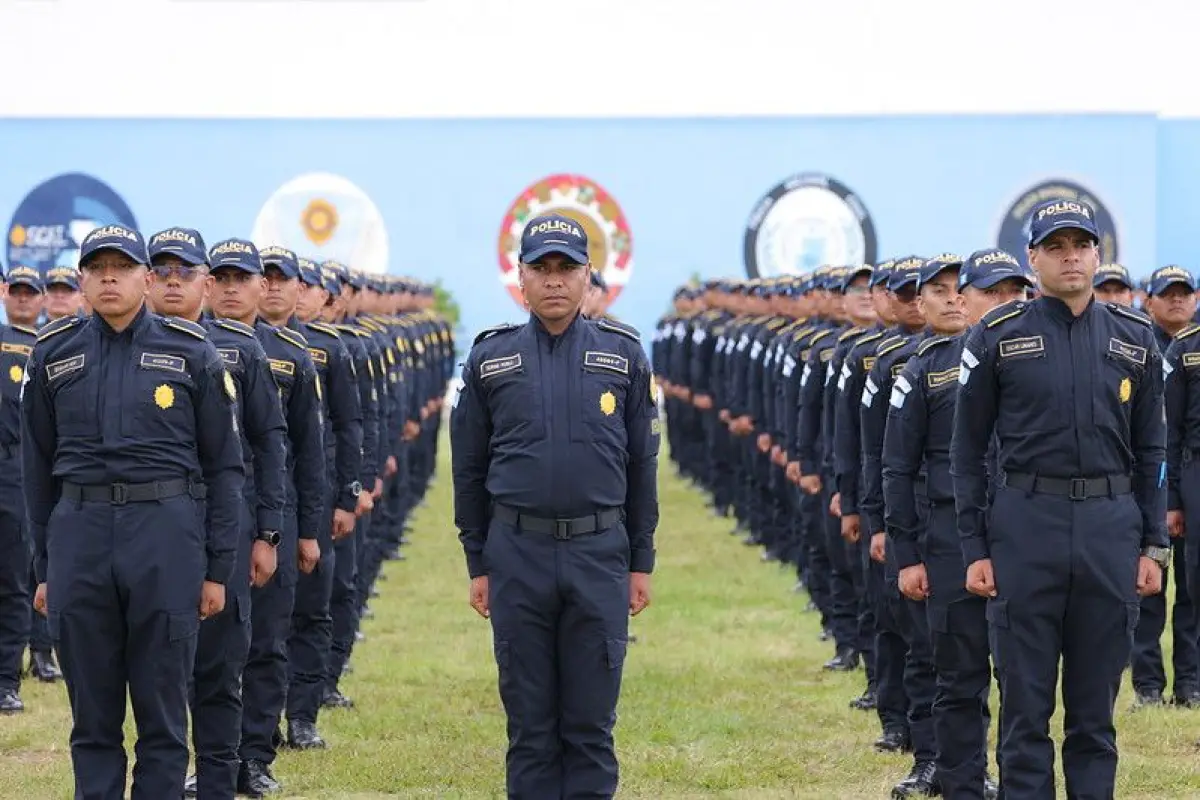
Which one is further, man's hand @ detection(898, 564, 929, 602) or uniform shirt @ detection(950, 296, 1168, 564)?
man's hand @ detection(898, 564, 929, 602)

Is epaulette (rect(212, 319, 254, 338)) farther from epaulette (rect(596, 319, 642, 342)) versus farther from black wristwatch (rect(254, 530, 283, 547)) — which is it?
epaulette (rect(596, 319, 642, 342))

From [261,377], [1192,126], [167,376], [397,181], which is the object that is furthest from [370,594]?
[1192,126]

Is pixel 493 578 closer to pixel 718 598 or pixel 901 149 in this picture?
pixel 718 598

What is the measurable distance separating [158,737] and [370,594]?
8.43 meters

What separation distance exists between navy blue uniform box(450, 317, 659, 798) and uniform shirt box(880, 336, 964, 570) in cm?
135

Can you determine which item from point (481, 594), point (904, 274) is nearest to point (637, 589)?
point (481, 594)

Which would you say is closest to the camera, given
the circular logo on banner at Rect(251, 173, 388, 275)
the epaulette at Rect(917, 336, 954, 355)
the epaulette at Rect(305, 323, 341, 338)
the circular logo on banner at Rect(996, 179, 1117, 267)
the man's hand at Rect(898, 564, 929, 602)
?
the man's hand at Rect(898, 564, 929, 602)

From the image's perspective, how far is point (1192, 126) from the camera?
1417 inches

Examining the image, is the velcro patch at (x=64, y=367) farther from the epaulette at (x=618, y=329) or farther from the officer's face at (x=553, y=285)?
the epaulette at (x=618, y=329)

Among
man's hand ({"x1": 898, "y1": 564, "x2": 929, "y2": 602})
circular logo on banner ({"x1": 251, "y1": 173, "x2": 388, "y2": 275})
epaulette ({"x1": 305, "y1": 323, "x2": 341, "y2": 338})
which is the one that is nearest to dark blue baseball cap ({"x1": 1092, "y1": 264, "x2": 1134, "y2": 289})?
man's hand ({"x1": 898, "y1": 564, "x2": 929, "y2": 602})

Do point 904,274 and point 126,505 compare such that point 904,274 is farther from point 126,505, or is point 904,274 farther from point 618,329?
point 126,505

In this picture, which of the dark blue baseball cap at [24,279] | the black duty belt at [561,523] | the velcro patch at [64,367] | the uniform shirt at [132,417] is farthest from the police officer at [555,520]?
the dark blue baseball cap at [24,279]

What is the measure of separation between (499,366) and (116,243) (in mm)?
1313

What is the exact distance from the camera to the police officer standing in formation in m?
10.9
